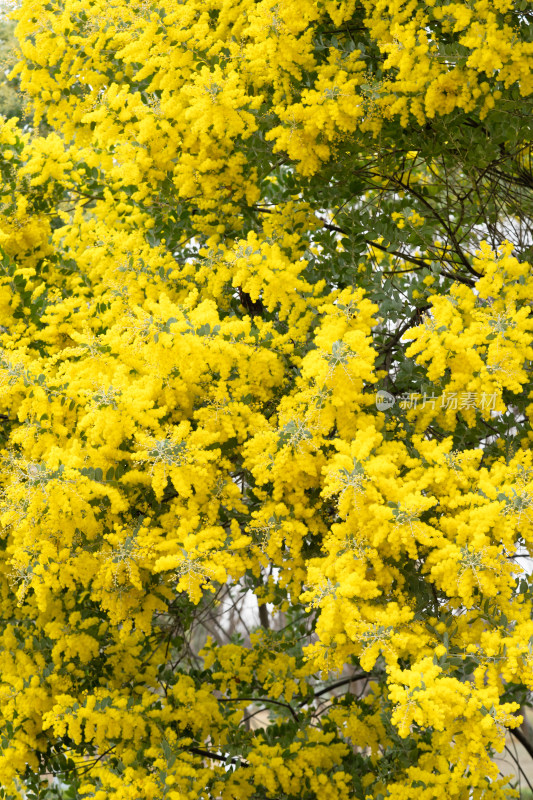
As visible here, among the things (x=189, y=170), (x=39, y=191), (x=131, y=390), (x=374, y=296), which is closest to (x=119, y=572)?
(x=131, y=390)

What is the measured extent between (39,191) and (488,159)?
2738 mm

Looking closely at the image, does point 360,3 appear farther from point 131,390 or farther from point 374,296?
point 131,390

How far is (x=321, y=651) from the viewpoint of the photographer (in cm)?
337
